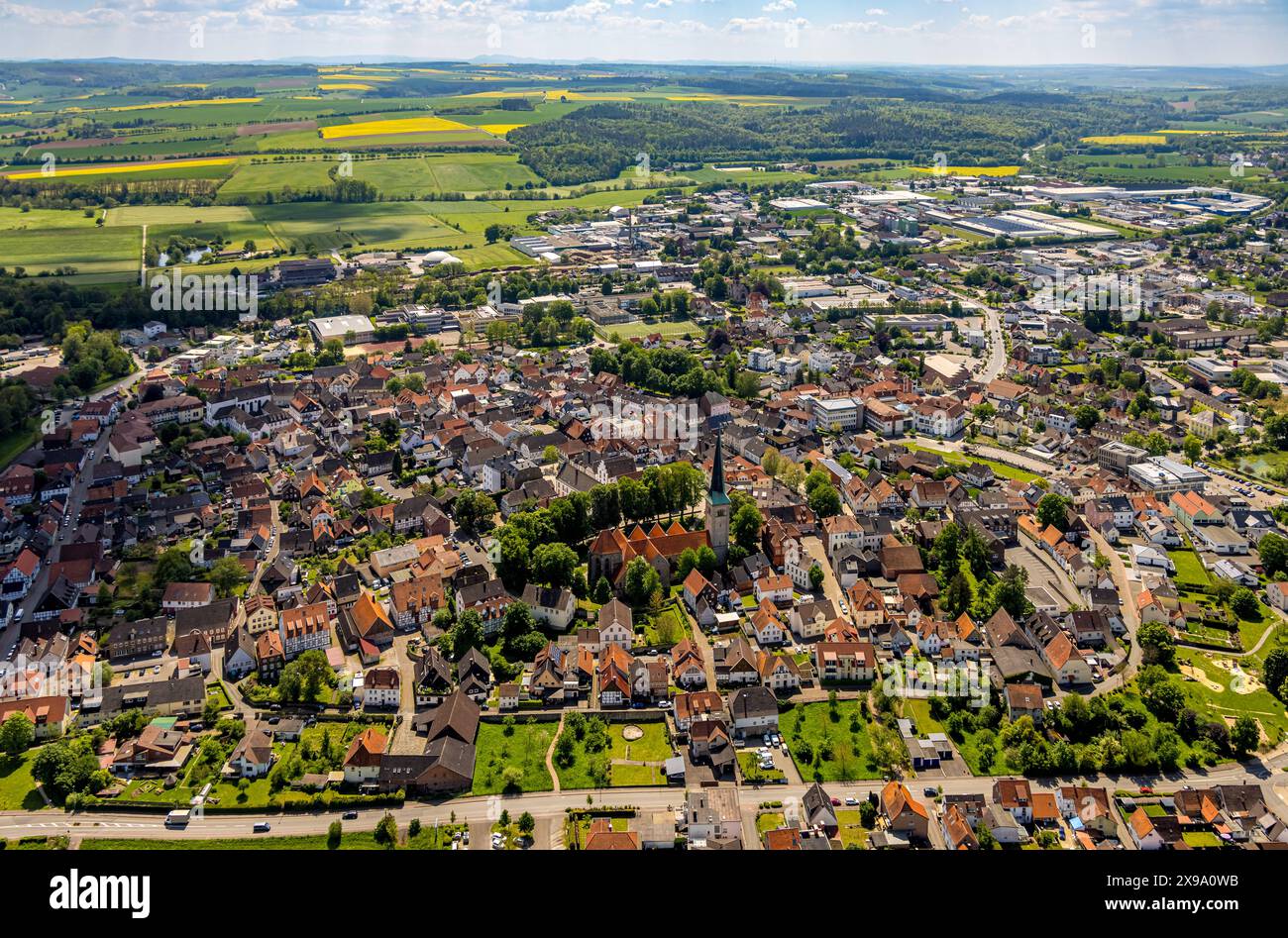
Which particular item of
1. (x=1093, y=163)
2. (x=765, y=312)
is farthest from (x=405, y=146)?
(x=1093, y=163)

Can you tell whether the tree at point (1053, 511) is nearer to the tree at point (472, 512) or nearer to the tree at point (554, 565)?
the tree at point (554, 565)

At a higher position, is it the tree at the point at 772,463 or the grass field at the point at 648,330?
the grass field at the point at 648,330

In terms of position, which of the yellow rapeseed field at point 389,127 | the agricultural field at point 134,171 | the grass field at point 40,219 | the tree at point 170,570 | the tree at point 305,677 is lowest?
the tree at point 305,677

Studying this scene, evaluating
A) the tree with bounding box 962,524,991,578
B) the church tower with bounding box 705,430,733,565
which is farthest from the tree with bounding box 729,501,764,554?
the tree with bounding box 962,524,991,578

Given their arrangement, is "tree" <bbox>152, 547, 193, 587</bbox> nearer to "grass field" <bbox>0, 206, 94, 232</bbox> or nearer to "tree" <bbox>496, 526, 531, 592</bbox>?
"tree" <bbox>496, 526, 531, 592</bbox>

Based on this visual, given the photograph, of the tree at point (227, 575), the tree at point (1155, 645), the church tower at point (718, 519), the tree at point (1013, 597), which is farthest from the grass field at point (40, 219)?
the tree at point (1155, 645)

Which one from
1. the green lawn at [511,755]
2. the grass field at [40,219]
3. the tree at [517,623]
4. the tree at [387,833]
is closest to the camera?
the tree at [387,833]
